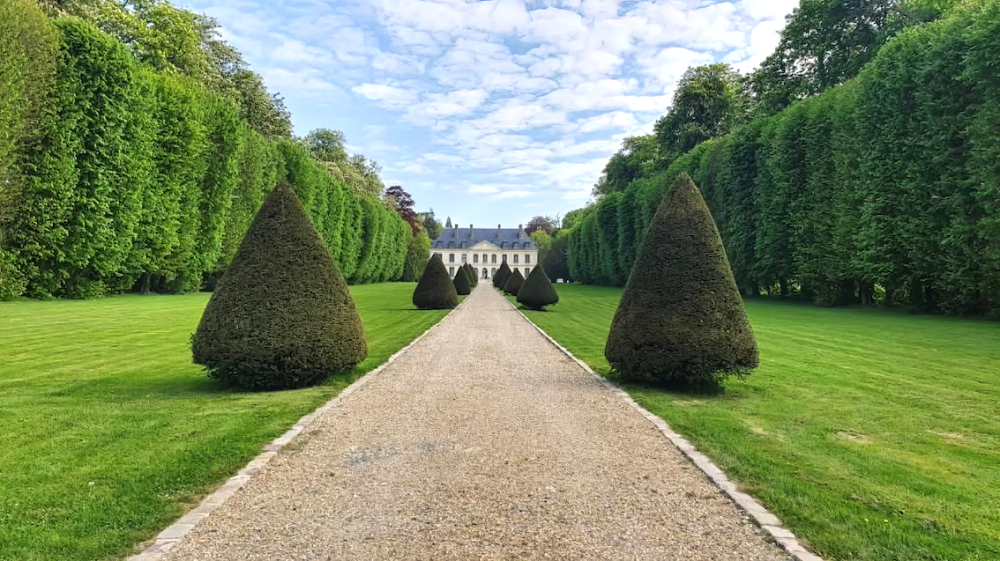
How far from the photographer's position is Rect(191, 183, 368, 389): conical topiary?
773 cm

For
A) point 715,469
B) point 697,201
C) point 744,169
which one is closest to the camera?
point 715,469

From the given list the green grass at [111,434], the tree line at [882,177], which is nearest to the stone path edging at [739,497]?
the green grass at [111,434]

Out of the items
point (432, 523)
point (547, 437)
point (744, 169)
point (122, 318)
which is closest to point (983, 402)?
point (547, 437)

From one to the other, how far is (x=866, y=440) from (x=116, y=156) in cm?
2549

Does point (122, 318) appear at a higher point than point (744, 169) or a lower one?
lower

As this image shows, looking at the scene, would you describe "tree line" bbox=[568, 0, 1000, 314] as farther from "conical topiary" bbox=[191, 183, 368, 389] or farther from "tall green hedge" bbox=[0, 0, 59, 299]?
"tall green hedge" bbox=[0, 0, 59, 299]

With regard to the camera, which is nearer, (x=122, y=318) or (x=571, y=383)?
(x=571, y=383)

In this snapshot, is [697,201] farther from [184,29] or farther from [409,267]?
[409,267]

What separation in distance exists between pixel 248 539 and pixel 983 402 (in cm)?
867

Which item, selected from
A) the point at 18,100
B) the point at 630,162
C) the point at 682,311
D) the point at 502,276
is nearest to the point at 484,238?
the point at 630,162

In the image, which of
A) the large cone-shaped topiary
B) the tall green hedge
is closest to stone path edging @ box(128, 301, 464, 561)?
the large cone-shaped topiary

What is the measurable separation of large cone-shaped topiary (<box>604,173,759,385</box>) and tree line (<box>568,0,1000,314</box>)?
43.1 ft

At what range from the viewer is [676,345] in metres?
8.16

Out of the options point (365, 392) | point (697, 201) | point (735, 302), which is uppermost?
point (697, 201)
